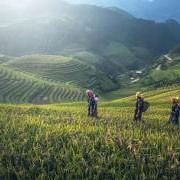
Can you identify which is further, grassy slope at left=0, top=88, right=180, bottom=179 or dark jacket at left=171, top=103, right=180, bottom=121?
dark jacket at left=171, top=103, right=180, bottom=121

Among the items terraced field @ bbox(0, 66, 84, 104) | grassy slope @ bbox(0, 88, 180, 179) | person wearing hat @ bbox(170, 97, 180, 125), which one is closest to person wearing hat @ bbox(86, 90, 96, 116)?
person wearing hat @ bbox(170, 97, 180, 125)

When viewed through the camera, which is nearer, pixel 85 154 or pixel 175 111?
pixel 85 154

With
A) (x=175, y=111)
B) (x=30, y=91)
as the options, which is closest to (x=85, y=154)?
(x=175, y=111)

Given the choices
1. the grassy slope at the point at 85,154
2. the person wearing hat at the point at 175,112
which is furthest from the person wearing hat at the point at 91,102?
the grassy slope at the point at 85,154

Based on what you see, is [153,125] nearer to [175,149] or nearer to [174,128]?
[174,128]

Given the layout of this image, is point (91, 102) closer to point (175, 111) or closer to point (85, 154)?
point (175, 111)

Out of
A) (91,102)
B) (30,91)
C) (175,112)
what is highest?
(30,91)

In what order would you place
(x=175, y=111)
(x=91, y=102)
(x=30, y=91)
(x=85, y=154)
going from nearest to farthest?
1. (x=85, y=154)
2. (x=175, y=111)
3. (x=91, y=102)
4. (x=30, y=91)

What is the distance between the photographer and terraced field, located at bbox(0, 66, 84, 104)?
156125mm

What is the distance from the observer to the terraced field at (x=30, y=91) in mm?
156125

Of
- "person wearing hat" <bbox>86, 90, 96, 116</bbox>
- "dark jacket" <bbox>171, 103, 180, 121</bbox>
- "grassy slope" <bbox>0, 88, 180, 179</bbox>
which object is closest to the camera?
"grassy slope" <bbox>0, 88, 180, 179</bbox>

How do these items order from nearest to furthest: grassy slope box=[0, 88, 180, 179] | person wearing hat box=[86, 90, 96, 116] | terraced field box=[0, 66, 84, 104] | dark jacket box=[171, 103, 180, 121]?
1. grassy slope box=[0, 88, 180, 179]
2. dark jacket box=[171, 103, 180, 121]
3. person wearing hat box=[86, 90, 96, 116]
4. terraced field box=[0, 66, 84, 104]

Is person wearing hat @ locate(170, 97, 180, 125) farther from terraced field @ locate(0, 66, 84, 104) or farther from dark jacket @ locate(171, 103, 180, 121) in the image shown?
terraced field @ locate(0, 66, 84, 104)

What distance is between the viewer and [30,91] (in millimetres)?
165750
